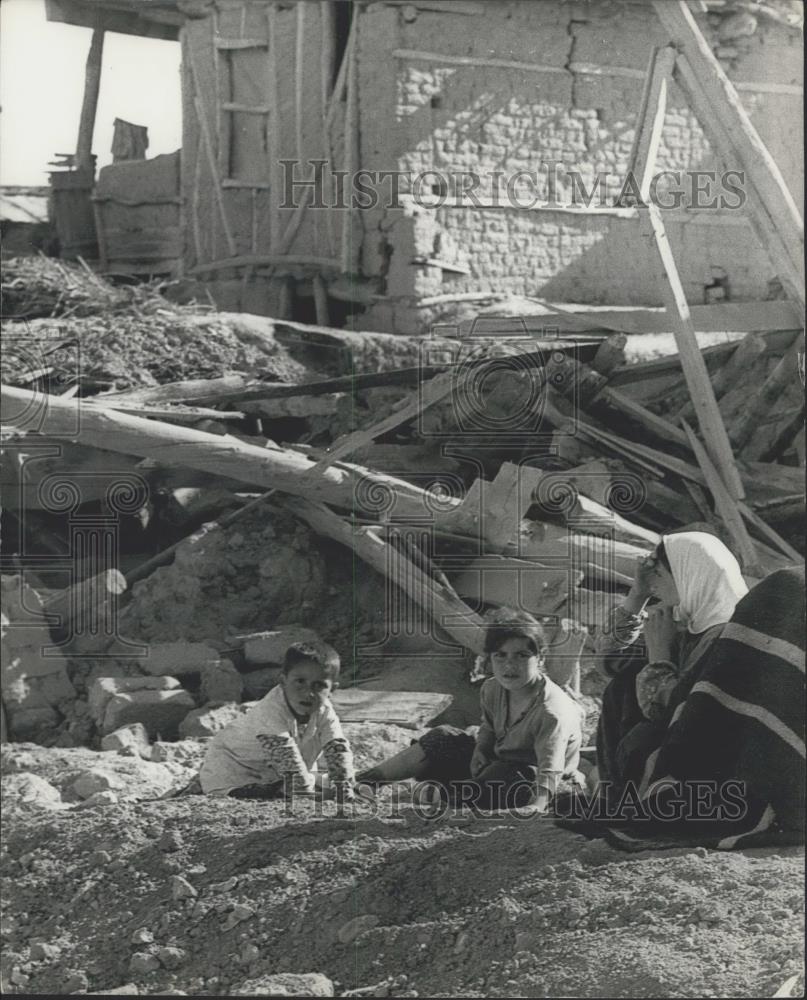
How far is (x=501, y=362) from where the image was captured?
251 inches

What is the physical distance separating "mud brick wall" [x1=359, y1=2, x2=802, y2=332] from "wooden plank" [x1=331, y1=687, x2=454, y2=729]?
14.3 ft

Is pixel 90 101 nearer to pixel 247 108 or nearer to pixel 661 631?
pixel 247 108

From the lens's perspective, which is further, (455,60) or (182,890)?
(455,60)

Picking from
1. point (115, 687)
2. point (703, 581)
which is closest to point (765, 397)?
point (703, 581)

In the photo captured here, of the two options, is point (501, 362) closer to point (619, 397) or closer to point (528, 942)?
point (619, 397)

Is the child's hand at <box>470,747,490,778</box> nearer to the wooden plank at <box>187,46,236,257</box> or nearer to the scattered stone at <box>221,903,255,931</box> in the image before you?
the scattered stone at <box>221,903,255,931</box>

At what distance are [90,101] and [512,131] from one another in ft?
18.8

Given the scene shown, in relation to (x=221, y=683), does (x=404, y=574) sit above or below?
above

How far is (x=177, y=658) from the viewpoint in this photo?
19.4 feet

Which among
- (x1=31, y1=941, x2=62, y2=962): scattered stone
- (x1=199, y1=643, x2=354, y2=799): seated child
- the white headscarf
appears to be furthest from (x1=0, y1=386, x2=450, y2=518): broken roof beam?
(x1=31, y1=941, x2=62, y2=962): scattered stone

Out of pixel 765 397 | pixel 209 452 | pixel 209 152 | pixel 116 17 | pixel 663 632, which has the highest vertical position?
pixel 116 17

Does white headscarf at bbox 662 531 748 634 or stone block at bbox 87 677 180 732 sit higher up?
white headscarf at bbox 662 531 748 634

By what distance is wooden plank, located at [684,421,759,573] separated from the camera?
18.2 ft

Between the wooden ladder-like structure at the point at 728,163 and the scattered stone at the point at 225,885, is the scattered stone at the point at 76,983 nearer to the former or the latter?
the scattered stone at the point at 225,885
